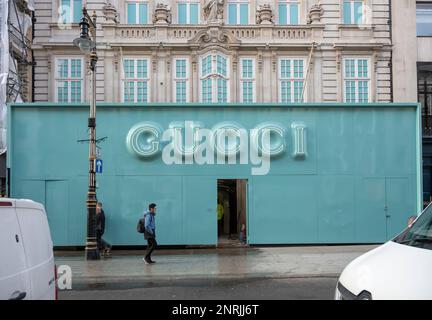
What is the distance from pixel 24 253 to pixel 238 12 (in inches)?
879

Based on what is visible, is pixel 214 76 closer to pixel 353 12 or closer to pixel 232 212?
pixel 232 212

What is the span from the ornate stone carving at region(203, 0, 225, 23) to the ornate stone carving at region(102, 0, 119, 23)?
14.7ft

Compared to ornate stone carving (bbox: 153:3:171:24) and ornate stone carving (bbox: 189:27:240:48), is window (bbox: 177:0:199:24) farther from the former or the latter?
ornate stone carving (bbox: 189:27:240:48)

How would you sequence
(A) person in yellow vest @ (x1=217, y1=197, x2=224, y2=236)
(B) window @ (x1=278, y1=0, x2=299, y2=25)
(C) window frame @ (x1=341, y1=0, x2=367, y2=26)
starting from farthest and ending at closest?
(C) window frame @ (x1=341, y1=0, x2=367, y2=26) < (B) window @ (x1=278, y1=0, x2=299, y2=25) < (A) person in yellow vest @ (x1=217, y1=197, x2=224, y2=236)

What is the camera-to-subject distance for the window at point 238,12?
81.0 ft

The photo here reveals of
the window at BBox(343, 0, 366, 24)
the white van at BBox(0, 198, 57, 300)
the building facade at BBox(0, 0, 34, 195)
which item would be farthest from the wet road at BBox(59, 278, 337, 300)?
the window at BBox(343, 0, 366, 24)

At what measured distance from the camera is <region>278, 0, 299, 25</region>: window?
24844 mm

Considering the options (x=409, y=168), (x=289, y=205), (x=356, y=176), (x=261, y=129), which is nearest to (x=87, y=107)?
(x=261, y=129)

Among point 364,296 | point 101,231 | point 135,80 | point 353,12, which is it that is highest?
point 353,12

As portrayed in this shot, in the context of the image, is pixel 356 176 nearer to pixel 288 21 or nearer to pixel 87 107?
pixel 87 107

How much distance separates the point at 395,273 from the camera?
144 inches

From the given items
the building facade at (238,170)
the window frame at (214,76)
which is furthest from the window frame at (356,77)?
the building facade at (238,170)

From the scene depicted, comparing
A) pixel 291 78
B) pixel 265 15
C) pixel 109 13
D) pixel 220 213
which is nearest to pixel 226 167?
pixel 220 213

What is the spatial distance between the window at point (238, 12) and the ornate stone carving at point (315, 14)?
319 centimetres
